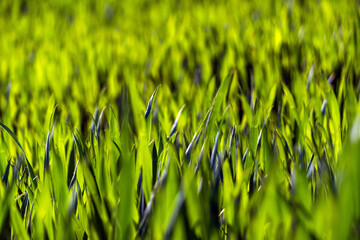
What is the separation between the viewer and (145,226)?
524mm

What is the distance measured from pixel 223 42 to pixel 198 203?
3.92 feet

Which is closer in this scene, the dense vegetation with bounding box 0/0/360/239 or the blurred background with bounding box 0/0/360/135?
the dense vegetation with bounding box 0/0/360/239

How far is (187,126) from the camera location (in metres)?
0.83

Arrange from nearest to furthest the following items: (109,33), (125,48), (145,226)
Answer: (145,226) → (125,48) → (109,33)

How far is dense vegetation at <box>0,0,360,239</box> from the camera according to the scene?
1.55 feet

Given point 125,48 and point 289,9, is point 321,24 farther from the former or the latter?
point 125,48

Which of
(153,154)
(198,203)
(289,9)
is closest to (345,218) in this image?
(198,203)

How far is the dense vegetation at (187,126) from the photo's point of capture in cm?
47

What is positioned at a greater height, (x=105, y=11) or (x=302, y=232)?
(x=302, y=232)

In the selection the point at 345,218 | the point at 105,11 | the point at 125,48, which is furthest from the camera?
the point at 105,11

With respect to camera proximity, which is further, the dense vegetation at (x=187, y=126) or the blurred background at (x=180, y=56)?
the blurred background at (x=180, y=56)

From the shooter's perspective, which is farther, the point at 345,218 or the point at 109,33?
the point at 109,33

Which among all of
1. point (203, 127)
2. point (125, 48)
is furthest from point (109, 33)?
point (203, 127)

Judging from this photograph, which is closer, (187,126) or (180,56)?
(187,126)
